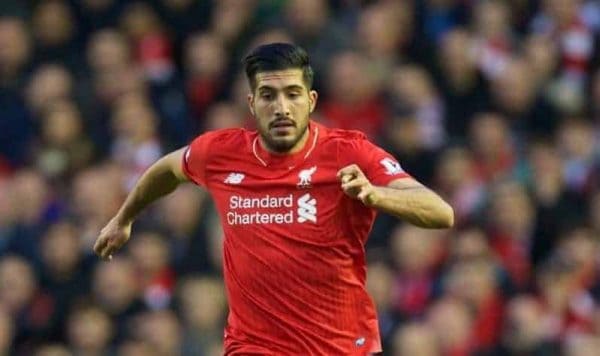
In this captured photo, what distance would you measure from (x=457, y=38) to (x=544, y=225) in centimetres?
170

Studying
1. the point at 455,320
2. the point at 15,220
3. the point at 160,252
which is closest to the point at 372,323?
the point at 455,320

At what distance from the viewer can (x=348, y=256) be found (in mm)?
9438

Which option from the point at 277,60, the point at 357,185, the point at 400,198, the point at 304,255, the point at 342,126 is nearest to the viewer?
the point at 357,185

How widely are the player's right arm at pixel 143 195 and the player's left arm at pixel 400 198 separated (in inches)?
46.8

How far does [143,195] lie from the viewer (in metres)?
10.2

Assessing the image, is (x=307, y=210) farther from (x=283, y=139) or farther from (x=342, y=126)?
(x=342, y=126)

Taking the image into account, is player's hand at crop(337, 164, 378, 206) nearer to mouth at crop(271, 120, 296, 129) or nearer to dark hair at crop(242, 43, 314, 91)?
mouth at crop(271, 120, 296, 129)

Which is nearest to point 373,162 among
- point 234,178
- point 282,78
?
point 282,78

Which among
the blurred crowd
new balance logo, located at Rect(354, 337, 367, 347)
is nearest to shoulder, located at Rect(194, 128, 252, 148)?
new balance logo, located at Rect(354, 337, 367, 347)

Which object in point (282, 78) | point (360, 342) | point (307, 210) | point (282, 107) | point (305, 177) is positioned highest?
point (282, 78)

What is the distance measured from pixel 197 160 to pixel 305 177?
0.69 meters

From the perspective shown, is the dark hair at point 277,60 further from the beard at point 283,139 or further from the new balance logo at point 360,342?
the new balance logo at point 360,342

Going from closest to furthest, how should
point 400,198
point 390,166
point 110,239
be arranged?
point 400,198 → point 390,166 → point 110,239

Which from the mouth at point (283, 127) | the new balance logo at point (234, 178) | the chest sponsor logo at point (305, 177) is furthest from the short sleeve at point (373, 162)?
the new balance logo at point (234, 178)
